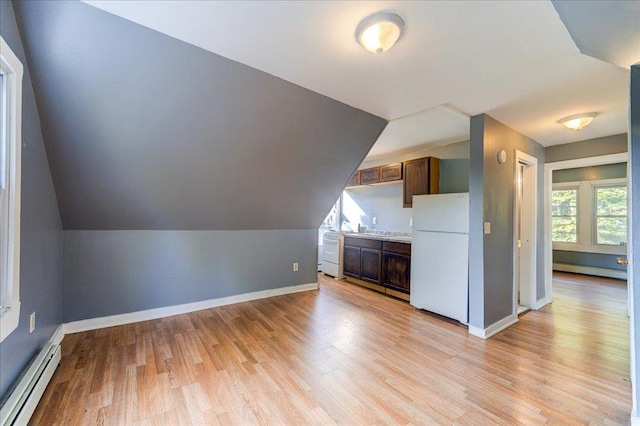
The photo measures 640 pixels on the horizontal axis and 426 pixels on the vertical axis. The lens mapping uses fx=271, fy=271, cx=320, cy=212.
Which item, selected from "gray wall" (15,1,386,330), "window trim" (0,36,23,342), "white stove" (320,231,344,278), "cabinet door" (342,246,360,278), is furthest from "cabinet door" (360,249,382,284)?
"window trim" (0,36,23,342)

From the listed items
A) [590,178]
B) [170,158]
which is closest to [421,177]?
[170,158]

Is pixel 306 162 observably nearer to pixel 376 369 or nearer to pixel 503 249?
pixel 376 369

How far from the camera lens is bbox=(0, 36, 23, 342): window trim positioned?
1452 millimetres

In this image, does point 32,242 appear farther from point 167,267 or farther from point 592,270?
point 592,270

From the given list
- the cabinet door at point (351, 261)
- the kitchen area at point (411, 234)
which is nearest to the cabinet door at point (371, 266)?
the kitchen area at point (411, 234)

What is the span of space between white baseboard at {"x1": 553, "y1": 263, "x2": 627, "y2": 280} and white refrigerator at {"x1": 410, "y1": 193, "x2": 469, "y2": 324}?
4789 millimetres

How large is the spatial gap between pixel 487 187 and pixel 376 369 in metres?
2.09

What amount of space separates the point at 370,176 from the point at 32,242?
422 centimetres

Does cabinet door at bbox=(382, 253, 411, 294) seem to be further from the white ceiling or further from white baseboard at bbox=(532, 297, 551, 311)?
the white ceiling

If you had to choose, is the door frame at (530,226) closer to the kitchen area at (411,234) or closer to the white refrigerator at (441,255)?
the kitchen area at (411,234)

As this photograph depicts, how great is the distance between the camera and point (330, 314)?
10.6ft

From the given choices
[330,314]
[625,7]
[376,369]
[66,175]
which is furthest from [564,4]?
[66,175]

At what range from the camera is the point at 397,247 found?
3883 mm

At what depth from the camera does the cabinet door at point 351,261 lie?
4.52 meters
